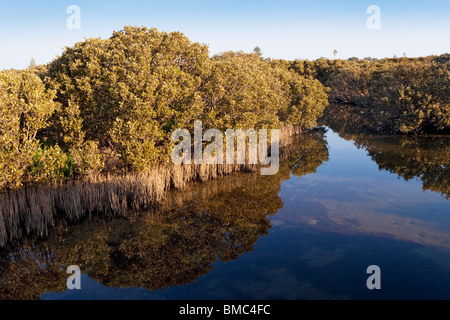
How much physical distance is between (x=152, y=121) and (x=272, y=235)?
10761 mm

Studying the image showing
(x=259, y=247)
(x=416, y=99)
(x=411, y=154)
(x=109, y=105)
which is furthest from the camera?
(x=416, y=99)

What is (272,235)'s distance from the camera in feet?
52.1

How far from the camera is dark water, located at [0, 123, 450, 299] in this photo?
11.6m

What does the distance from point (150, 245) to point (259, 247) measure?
5.28 metres

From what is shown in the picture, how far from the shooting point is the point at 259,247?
48.3ft

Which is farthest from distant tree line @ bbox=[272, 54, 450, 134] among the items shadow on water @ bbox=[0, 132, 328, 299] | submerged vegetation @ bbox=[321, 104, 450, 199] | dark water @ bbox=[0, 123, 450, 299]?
shadow on water @ bbox=[0, 132, 328, 299]

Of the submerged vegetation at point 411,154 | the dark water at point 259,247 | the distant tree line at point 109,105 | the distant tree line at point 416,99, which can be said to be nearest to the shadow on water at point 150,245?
the dark water at point 259,247

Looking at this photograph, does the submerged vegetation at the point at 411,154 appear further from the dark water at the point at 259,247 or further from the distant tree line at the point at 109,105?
the distant tree line at the point at 109,105

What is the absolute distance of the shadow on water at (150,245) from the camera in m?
12.3

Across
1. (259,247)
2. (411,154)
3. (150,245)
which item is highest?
(411,154)

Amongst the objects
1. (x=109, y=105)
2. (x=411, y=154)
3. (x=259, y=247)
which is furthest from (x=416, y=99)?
(x=109, y=105)

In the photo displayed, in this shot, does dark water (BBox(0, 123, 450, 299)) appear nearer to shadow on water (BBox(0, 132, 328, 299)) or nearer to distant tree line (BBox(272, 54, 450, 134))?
shadow on water (BBox(0, 132, 328, 299))

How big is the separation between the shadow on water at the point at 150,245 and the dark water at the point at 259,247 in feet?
0.18

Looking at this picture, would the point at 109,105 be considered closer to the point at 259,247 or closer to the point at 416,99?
the point at 259,247
